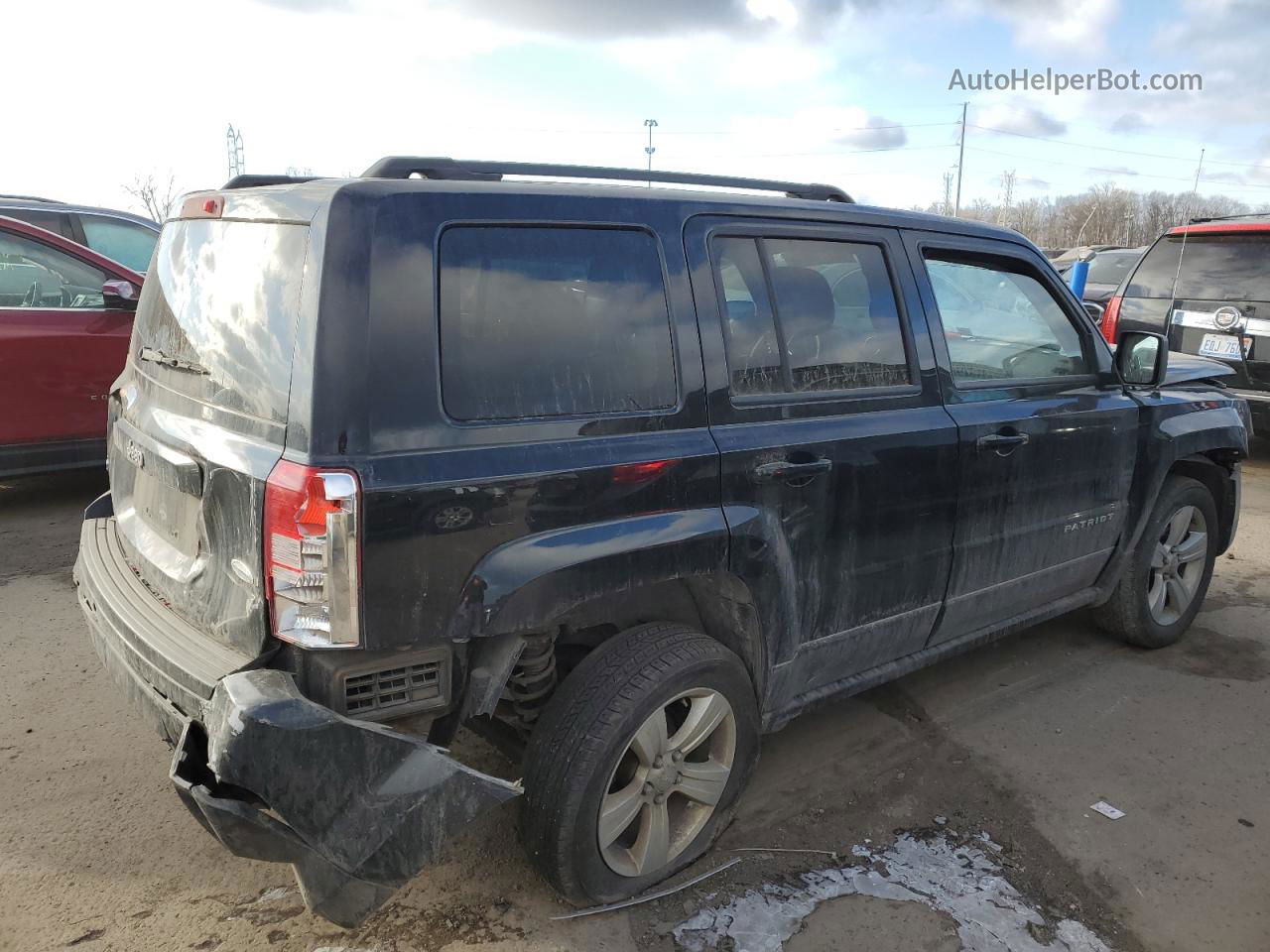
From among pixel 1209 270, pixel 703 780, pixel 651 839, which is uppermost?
pixel 1209 270

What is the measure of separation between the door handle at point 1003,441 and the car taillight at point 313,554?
216cm

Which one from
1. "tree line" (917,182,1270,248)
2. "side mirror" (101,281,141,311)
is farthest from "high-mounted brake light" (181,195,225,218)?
"tree line" (917,182,1270,248)

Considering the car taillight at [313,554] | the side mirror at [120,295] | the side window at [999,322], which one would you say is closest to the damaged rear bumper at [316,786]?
the car taillight at [313,554]

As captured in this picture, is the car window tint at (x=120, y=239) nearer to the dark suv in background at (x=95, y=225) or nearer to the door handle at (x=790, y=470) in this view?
the dark suv in background at (x=95, y=225)

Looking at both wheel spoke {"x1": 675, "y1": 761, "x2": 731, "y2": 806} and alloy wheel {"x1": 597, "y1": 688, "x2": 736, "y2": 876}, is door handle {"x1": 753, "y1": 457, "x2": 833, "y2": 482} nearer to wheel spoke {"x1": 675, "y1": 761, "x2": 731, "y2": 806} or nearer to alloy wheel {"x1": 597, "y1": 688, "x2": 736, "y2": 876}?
alloy wheel {"x1": 597, "y1": 688, "x2": 736, "y2": 876}

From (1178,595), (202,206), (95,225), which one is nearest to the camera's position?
(202,206)

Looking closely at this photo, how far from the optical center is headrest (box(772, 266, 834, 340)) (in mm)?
2760

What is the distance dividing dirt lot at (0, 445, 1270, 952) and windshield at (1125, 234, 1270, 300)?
4.27 metres

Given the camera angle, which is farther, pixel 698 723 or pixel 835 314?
pixel 835 314

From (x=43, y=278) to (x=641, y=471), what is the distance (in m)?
5.10

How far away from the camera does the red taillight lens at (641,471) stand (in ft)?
7.60

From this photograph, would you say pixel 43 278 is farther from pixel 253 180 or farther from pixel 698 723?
pixel 698 723

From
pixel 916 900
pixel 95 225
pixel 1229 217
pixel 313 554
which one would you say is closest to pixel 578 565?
pixel 313 554

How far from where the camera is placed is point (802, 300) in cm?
281
